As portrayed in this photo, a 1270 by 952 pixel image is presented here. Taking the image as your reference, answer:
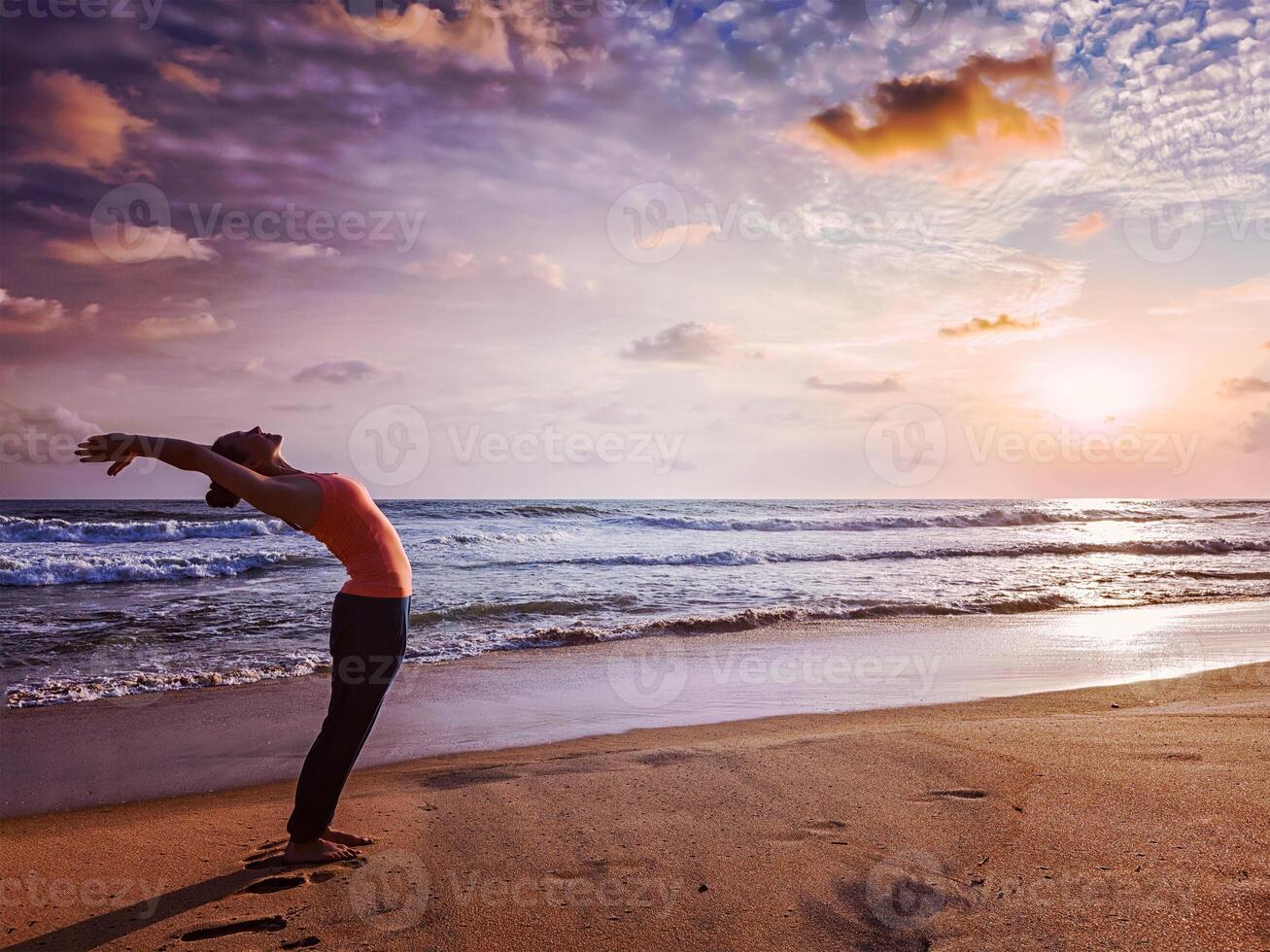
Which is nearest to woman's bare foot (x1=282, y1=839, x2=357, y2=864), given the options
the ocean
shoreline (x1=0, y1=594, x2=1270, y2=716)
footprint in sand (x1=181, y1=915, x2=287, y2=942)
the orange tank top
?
footprint in sand (x1=181, y1=915, x2=287, y2=942)

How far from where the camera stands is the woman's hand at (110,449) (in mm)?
2561

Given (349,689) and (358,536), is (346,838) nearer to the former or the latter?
(349,689)

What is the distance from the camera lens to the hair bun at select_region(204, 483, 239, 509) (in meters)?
2.95

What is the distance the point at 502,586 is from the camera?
14719mm

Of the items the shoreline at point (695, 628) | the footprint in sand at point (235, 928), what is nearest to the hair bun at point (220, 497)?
the footprint in sand at point (235, 928)

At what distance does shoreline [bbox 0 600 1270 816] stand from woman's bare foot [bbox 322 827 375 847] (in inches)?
76.9

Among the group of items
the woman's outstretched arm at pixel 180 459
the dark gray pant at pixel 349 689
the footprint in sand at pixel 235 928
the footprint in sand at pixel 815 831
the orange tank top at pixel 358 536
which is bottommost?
the footprint in sand at pixel 235 928

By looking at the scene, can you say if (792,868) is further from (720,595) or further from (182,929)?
(720,595)

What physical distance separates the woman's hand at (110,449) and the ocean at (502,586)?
6165 mm

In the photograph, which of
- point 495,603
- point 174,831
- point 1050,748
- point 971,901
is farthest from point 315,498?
point 495,603

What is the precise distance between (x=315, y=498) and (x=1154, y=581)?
62.2ft

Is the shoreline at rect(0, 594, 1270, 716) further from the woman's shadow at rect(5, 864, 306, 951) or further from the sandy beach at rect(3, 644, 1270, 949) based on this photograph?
the woman's shadow at rect(5, 864, 306, 951)

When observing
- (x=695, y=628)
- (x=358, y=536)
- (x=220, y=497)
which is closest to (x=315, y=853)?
(x=358, y=536)

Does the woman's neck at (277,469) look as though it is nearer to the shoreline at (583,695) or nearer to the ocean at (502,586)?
the shoreline at (583,695)
